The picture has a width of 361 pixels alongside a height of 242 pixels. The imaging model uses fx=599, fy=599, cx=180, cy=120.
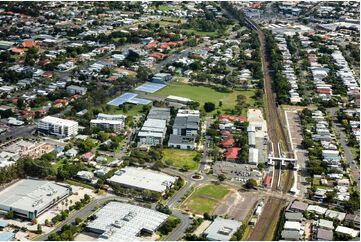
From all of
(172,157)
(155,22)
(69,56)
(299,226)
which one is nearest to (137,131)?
(172,157)

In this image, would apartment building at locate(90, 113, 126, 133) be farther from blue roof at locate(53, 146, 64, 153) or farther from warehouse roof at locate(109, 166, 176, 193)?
warehouse roof at locate(109, 166, 176, 193)

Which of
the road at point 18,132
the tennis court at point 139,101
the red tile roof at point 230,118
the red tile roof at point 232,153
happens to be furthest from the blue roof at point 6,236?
the tennis court at point 139,101

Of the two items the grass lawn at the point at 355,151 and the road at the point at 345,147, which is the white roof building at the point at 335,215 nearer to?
the road at the point at 345,147

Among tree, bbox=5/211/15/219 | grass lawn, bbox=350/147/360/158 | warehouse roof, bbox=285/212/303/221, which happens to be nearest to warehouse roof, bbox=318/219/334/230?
warehouse roof, bbox=285/212/303/221

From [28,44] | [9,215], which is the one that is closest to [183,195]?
[9,215]

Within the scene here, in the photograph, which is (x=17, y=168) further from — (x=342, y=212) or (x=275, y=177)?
(x=342, y=212)
